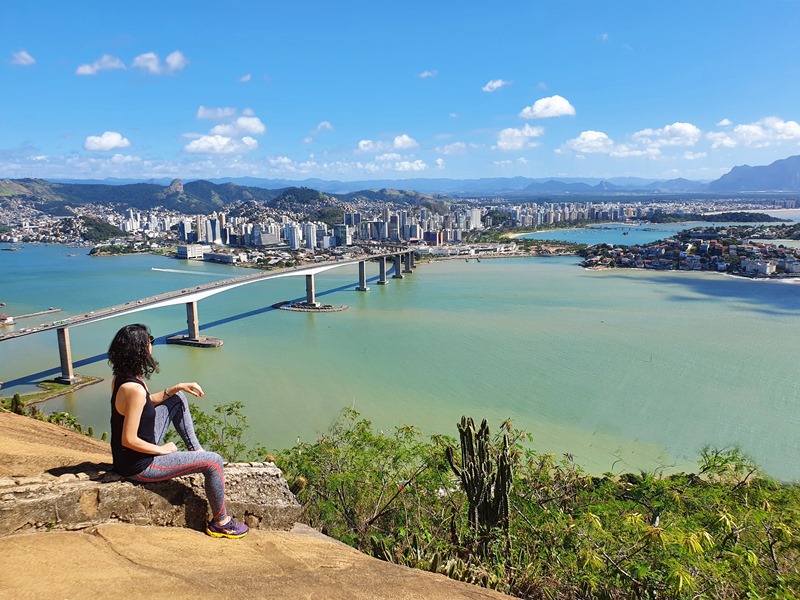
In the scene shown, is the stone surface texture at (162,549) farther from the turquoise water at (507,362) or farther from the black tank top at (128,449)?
the turquoise water at (507,362)

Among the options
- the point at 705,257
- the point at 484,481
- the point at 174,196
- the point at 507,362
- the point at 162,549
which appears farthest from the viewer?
the point at 174,196

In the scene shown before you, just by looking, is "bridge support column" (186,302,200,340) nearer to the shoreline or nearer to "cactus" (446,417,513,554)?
the shoreline

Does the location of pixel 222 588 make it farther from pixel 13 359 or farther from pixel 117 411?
pixel 13 359

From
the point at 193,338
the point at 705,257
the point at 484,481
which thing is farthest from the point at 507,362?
the point at 705,257

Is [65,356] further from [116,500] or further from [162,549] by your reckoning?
[162,549]

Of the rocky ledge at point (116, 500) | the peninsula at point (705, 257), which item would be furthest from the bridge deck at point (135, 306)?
the peninsula at point (705, 257)

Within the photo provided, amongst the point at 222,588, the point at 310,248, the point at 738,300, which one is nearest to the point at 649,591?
the point at 222,588
